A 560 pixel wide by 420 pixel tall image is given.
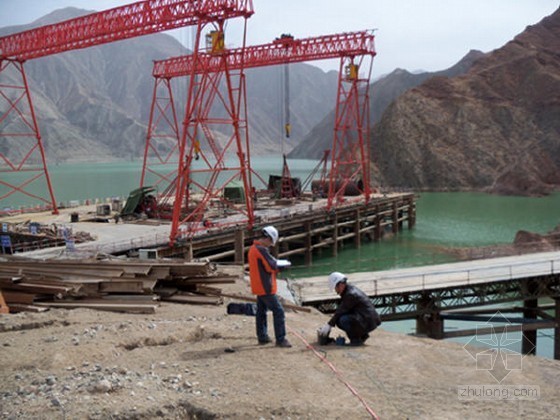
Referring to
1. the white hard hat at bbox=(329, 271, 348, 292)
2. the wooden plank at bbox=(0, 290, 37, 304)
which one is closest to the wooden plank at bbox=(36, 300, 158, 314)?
the wooden plank at bbox=(0, 290, 37, 304)

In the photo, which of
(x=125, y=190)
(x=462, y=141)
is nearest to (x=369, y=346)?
(x=125, y=190)

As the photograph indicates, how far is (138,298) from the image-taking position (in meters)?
8.86

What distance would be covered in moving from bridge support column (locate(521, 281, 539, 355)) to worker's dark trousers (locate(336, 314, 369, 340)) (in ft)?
31.0

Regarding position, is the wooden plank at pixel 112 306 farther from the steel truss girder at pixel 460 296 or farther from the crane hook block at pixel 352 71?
the crane hook block at pixel 352 71

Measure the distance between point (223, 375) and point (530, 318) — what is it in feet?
42.5

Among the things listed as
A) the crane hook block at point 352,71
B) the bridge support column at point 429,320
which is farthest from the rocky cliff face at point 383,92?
the bridge support column at point 429,320

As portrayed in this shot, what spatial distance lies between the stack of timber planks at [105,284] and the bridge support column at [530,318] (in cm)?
881

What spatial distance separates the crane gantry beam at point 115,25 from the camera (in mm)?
20406

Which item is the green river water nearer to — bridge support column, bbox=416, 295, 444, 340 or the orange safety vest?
bridge support column, bbox=416, 295, 444, 340

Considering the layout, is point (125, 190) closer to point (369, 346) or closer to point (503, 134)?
point (503, 134)

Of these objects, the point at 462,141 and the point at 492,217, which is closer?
the point at 492,217

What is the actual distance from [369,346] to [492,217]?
4306cm

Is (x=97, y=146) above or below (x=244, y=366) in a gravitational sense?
above

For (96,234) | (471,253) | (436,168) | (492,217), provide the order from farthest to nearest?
(436,168), (492,217), (471,253), (96,234)
